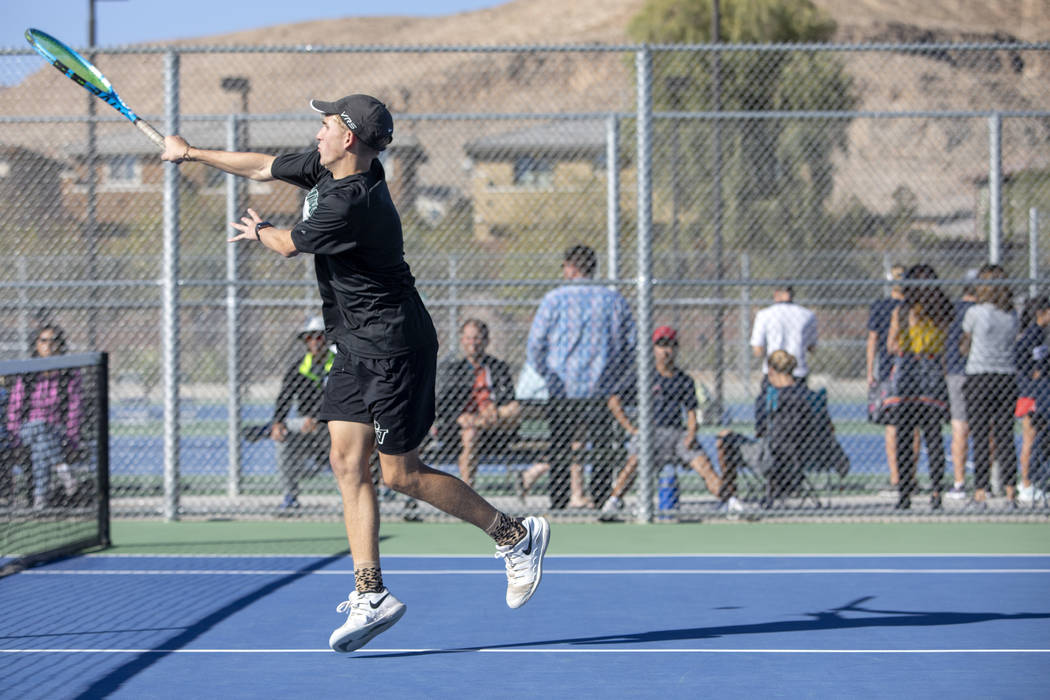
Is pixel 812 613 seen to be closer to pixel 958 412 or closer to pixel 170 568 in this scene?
pixel 170 568

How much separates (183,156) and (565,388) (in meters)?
4.40

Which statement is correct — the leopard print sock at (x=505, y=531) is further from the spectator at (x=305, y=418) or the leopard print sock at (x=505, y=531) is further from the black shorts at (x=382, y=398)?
the spectator at (x=305, y=418)

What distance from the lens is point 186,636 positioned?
19.6ft

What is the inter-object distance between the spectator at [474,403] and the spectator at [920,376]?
9.17 ft

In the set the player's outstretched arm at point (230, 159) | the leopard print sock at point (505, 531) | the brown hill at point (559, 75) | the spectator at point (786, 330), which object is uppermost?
the brown hill at point (559, 75)

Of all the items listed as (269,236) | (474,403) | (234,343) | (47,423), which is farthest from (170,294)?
(269,236)

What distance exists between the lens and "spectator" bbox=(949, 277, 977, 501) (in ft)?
33.8

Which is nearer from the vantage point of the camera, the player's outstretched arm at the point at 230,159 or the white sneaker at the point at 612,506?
the player's outstretched arm at the point at 230,159

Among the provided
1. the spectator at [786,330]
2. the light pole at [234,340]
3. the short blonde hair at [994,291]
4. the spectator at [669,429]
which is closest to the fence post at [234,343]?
the light pole at [234,340]

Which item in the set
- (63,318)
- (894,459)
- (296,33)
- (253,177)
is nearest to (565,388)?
(894,459)

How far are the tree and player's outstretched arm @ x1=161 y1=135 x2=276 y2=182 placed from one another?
32.5 feet

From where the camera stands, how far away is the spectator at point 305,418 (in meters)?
9.87

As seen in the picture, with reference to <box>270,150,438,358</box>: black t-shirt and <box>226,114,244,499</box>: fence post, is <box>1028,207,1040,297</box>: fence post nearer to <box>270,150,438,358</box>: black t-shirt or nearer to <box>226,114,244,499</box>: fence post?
<box>226,114,244,499</box>: fence post

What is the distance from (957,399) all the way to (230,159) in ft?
21.9
